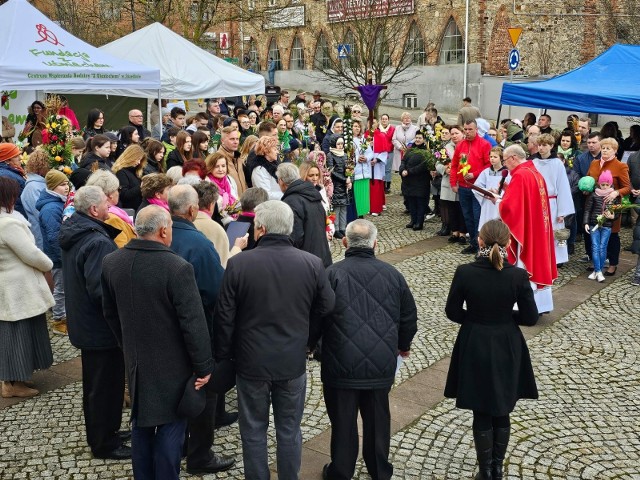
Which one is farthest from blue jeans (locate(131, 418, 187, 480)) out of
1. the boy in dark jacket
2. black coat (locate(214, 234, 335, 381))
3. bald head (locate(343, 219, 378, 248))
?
the boy in dark jacket

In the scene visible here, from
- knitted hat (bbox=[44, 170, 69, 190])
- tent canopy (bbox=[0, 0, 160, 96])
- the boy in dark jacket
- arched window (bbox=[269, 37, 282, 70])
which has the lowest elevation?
the boy in dark jacket

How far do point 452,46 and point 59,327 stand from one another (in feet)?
88.6

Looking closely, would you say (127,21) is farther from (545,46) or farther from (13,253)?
(13,253)

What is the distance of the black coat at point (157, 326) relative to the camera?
426cm

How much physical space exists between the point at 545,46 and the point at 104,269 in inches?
1156

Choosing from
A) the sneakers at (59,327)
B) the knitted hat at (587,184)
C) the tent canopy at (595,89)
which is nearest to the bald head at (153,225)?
the sneakers at (59,327)

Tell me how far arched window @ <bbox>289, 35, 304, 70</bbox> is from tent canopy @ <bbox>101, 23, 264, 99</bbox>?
2441 centimetres

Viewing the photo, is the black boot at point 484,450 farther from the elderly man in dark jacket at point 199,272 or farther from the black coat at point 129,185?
the black coat at point 129,185

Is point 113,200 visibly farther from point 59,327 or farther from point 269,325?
point 59,327

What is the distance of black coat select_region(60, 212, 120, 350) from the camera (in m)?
5.24

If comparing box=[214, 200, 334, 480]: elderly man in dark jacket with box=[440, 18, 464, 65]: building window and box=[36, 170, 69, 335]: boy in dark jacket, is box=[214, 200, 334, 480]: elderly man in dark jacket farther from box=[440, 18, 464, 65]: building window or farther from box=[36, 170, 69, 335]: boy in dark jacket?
box=[440, 18, 464, 65]: building window

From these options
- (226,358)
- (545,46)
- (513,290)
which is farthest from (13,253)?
(545,46)

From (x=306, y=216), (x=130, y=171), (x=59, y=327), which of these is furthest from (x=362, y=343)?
(x=59, y=327)

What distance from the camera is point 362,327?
475 centimetres
